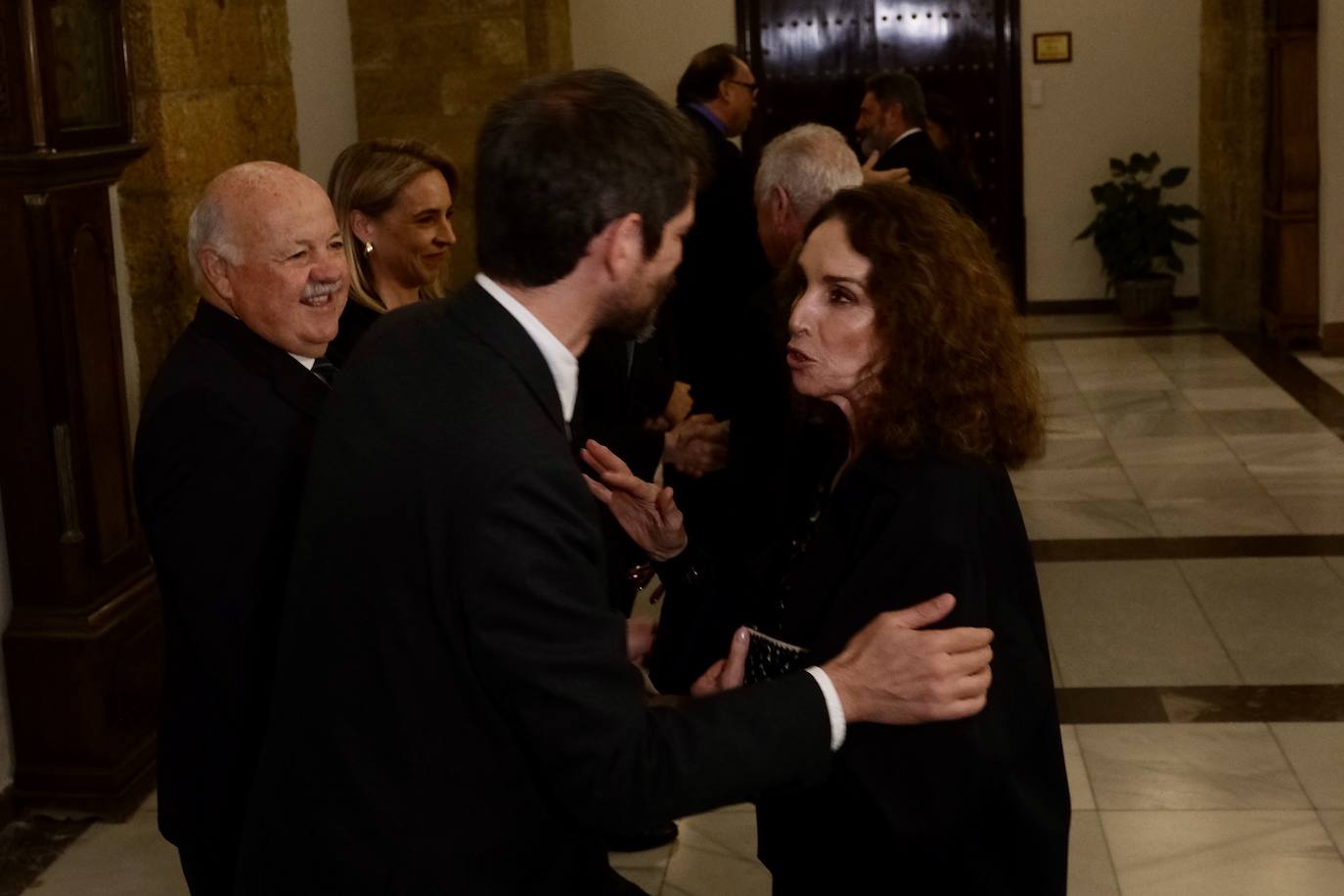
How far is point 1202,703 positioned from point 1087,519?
7.02 feet

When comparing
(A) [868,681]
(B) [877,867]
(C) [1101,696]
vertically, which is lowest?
(C) [1101,696]

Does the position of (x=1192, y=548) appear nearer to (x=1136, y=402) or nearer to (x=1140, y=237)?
(x=1136, y=402)

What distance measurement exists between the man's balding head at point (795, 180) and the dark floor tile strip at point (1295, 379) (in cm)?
483

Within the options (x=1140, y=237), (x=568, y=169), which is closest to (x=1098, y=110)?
(x=1140, y=237)

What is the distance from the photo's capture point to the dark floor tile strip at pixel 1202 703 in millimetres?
4797

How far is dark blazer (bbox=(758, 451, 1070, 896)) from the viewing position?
2.04m

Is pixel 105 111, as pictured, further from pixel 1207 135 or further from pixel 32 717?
pixel 1207 135

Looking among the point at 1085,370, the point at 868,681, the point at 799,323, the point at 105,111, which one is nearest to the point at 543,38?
the point at 1085,370

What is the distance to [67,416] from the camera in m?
4.21

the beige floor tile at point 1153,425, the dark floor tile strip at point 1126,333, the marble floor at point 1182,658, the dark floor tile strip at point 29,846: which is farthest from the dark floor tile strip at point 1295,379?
the dark floor tile strip at point 29,846

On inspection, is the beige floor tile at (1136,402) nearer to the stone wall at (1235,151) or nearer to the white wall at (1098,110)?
the stone wall at (1235,151)

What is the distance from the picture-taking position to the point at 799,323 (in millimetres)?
A: 2314

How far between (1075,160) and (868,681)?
1114cm

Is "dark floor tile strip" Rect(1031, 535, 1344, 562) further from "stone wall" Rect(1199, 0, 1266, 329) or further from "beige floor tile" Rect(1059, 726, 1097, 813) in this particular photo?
"stone wall" Rect(1199, 0, 1266, 329)
